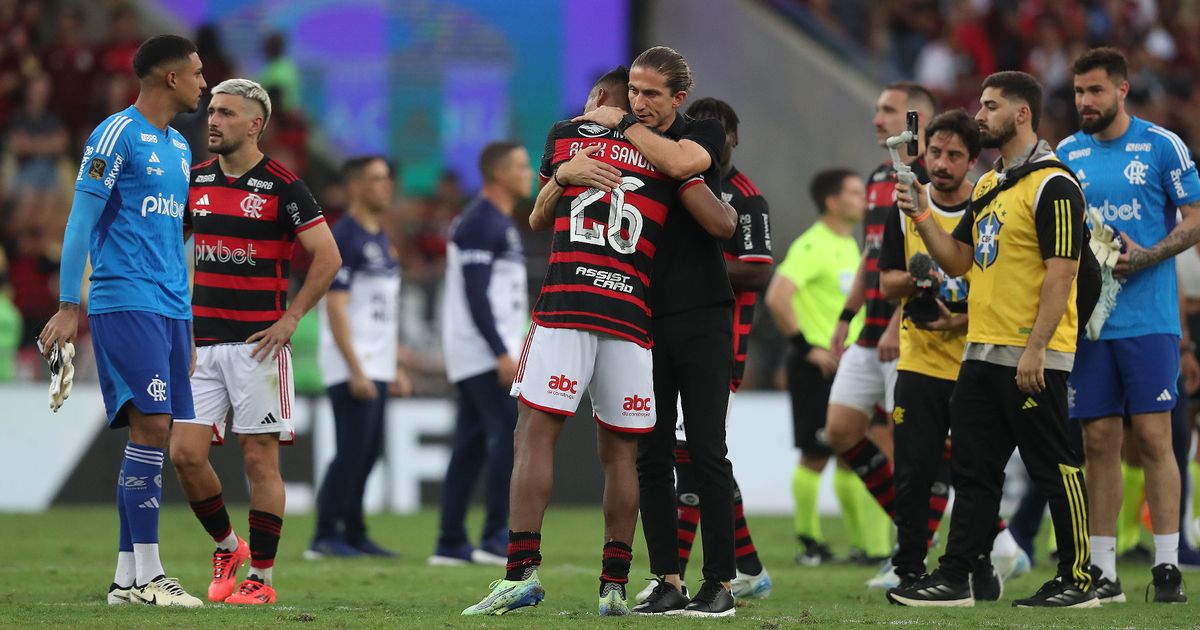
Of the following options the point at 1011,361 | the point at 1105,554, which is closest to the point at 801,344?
the point at 1105,554

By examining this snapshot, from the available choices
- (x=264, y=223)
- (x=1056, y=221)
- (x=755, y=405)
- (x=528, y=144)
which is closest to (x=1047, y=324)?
(x=1056, y=221)

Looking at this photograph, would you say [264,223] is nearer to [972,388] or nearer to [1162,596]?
[972,388]

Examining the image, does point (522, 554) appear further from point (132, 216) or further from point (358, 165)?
point (358, 165)

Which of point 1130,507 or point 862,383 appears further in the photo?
point 1130,507

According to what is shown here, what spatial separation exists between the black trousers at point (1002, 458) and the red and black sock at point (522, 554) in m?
2.11

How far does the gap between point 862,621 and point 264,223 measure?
11.0 ft

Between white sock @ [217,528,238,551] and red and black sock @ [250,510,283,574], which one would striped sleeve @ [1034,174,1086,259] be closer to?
red and black sock @ [250,510,283,574]

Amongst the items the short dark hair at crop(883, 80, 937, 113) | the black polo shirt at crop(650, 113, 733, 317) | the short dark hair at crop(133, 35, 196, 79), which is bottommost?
the black polo shirt at crop(650, 113, 733, 317)

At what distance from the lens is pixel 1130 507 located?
10016 mm

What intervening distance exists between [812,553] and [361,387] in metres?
3.20

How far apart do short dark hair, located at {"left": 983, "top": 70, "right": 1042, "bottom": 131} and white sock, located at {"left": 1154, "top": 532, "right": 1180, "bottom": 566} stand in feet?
7.04

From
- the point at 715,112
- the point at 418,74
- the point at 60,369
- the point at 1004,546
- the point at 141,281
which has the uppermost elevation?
the point at 418,74

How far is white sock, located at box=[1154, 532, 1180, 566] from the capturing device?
7531 millimetres

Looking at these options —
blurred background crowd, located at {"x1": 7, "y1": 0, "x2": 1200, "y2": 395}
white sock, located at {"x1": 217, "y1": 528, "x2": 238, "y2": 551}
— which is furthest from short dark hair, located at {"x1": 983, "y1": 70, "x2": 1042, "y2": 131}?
blurred background crowd, located at {"x1": 7, "y1": 0, "x2": 1200, "y2": 395}
